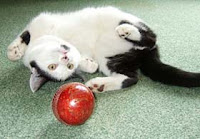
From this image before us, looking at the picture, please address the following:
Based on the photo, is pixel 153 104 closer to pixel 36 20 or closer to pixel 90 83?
pixel 90 83

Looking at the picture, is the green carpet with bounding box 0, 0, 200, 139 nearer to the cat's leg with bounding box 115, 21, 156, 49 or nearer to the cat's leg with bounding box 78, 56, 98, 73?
the cat's leg with bounding box 78, 56, 98, 73

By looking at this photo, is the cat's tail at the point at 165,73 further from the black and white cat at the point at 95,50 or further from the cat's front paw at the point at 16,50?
the cat's front paw at the point at 16,50

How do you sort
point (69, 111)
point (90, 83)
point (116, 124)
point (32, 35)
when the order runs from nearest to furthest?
point (69, 111), point (116, 124), point (90, 83), point (32, 35)

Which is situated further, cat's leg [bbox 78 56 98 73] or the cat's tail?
cat's leg [bbox 78 56 98 73]

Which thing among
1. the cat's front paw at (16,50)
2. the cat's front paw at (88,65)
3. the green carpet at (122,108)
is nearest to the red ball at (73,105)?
the green carpet at (122,108)

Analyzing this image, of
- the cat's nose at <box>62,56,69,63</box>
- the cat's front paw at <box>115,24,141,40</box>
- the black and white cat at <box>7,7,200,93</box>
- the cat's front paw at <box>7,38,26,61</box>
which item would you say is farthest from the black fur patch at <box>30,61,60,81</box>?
the cat's front paw at <box>115,24,141,40</box>

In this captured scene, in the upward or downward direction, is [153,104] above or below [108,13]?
below

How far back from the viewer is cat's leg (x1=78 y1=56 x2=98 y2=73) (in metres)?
1.63

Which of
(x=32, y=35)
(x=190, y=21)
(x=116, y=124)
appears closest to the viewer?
(x=116, y=124)

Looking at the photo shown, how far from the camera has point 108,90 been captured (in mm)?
1512

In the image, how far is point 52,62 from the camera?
4.81 ft

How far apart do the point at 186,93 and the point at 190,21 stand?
3.21 ft

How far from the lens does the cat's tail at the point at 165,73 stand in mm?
1440

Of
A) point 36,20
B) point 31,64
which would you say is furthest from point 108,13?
point 31,64
